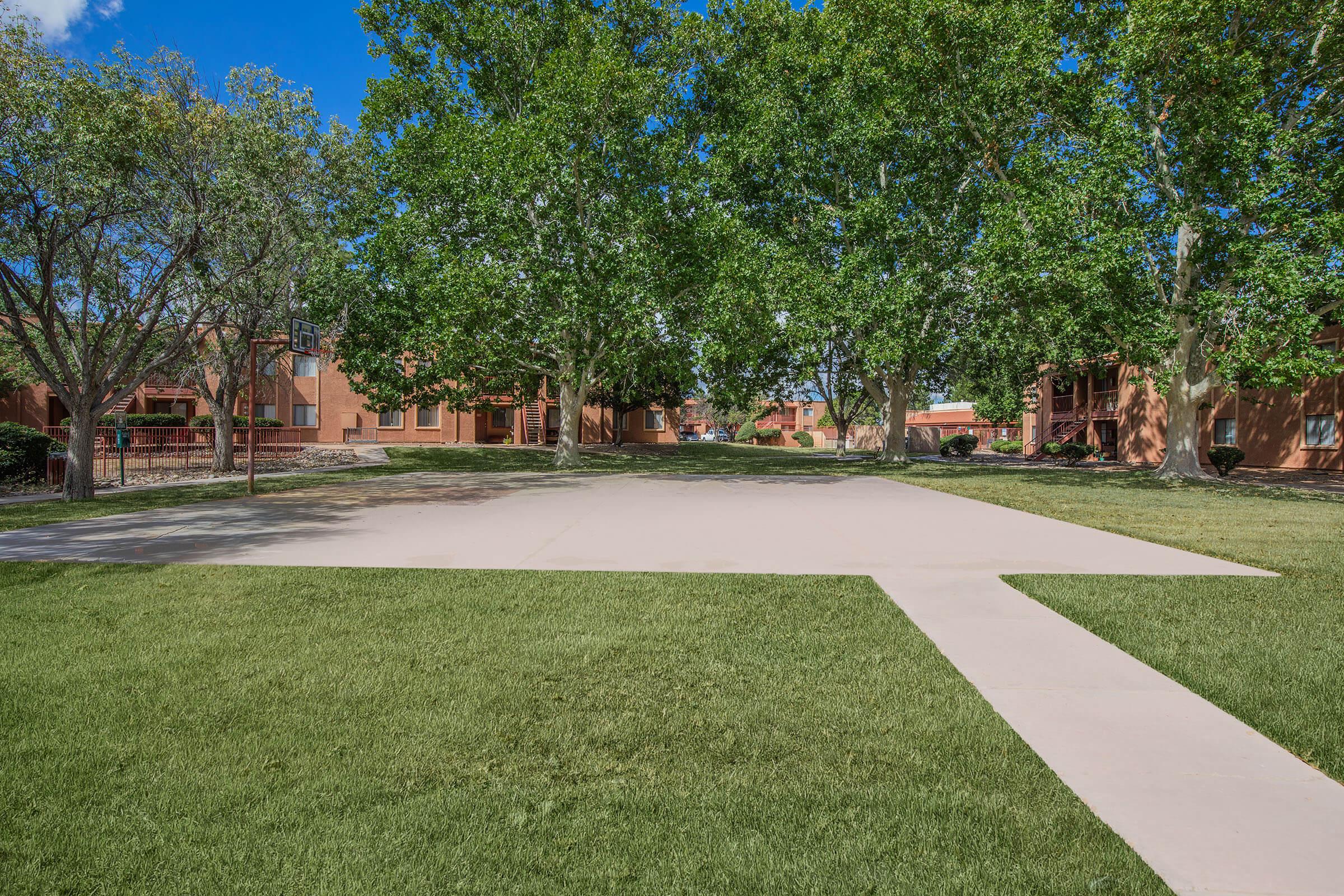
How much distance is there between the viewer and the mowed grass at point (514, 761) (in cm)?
245

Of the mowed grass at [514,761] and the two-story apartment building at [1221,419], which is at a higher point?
the two-story apartment building at [1221,419]

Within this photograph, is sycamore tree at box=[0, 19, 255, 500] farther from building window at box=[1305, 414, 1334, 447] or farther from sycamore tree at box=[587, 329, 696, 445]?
building window at box=[1305, 414, 1334, 447]

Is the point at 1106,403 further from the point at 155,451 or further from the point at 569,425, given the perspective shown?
the point at 155,451

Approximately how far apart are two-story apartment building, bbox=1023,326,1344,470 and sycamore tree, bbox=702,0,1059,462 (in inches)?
279

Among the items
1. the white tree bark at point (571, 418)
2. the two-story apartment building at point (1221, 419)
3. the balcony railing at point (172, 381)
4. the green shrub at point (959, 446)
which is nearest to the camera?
the balcony railing at point (172, 381)

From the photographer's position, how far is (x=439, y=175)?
67.4 feet

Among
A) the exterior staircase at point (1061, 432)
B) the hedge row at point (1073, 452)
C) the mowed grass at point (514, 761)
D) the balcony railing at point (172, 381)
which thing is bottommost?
the mowed grass at point (514, 761)

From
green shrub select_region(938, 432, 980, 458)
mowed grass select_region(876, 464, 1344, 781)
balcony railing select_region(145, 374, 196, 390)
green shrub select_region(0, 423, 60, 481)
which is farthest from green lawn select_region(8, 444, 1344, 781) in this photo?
green shrub select_region(938, 432, 980, 458)

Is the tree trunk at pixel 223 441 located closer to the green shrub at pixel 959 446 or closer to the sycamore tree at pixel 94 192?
the sycamore tree at pixel 94 192

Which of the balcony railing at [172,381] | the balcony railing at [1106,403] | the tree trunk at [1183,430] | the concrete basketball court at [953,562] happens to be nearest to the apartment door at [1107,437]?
the balcony railing at [1106,403]

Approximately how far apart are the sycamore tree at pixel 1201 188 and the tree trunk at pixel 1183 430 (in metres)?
0.41

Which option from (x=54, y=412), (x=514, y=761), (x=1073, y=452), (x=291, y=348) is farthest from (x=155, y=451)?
(x=1073, y=452)

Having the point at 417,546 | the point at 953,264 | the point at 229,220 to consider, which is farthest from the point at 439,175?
the point at 953,264

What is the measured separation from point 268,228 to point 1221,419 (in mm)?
36089
